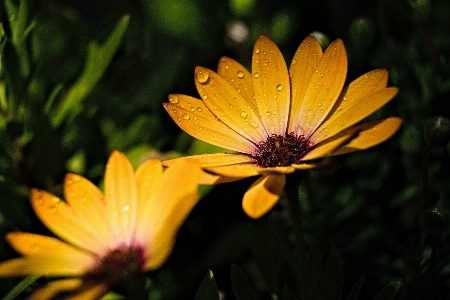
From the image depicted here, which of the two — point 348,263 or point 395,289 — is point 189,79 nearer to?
point 348,263

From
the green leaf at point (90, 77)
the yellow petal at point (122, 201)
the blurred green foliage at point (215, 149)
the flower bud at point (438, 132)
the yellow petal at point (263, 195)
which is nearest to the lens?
the yellow petal at point (263, 195)

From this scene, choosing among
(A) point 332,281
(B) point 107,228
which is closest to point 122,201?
(B) point 107,228

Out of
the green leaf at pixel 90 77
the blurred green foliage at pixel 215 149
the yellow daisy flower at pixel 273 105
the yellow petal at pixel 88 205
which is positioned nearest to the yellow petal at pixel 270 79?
the yellow daisy flower at pixel 273 105

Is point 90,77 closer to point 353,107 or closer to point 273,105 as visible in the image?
point 273,105

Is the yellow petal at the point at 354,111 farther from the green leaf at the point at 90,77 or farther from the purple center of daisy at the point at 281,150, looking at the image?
the green leaf at the point at 90,77

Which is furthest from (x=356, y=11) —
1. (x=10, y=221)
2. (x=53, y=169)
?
(x=10, y=221)
